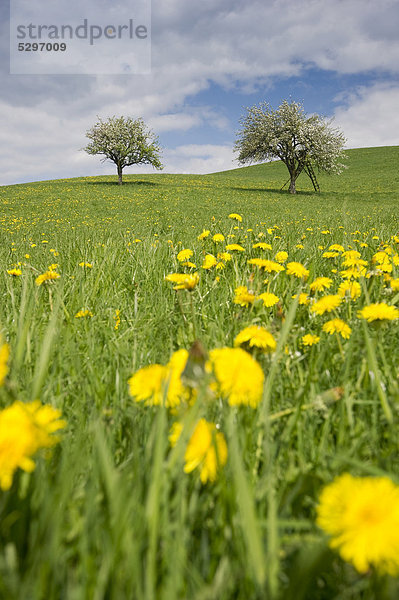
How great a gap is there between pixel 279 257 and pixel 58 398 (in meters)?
1.92

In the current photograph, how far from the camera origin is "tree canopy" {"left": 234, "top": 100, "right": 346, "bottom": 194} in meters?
25.0

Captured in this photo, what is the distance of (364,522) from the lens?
0.44 metres

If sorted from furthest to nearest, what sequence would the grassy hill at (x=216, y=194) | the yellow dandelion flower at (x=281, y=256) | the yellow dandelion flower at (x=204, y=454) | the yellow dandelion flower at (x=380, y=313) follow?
1. the grassy hill at (x=216, y=194)
2. the yellow dandelion flower at (x=281, y=256)
3. the yellow dandelion flower at (x=380, y=313)
4. the yellow dandelion flower at (x=204, y=454)

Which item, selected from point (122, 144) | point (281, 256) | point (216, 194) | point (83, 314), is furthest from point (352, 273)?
point (122, 144)

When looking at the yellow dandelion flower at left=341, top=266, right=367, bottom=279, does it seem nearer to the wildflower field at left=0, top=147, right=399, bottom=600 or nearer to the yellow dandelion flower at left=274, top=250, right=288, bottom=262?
the wildflower field at left=0, top=147, right=399, bottom=600

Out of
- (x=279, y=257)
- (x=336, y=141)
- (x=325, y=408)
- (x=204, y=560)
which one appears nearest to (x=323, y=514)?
(x=204, y=560)

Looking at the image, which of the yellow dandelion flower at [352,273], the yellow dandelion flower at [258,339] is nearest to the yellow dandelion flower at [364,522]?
the yellow dandelion flower at [258,339]

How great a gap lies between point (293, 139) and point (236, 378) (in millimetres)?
28375

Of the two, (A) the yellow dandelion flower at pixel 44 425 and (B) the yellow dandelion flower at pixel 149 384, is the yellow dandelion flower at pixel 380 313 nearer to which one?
(B) the yellow dandelion flower at pixel 149 384

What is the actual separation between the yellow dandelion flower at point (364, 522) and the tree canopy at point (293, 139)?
26222 mm

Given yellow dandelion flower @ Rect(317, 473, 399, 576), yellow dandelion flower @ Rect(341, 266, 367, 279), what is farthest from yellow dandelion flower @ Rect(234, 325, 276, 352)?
yellow dandelion flower @ Rect(341, 266, 367, 279)

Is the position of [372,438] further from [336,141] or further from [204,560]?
[336,141]

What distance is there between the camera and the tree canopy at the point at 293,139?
25047mm

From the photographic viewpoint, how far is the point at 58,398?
979 millimetres
